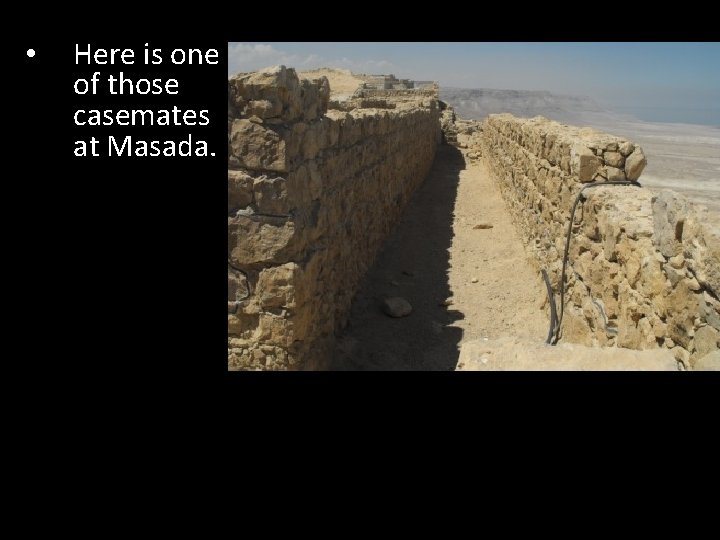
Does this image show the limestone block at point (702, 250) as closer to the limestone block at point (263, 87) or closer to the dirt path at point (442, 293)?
the dirt path at point (442, 293)

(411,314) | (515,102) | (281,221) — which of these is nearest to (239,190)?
(281,221)

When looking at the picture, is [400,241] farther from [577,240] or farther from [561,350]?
[561,350]

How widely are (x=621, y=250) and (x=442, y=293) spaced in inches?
103

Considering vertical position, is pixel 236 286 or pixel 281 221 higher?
pixel 281 221

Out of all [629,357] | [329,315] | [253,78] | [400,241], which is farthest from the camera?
[400,241]

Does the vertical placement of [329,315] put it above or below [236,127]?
below

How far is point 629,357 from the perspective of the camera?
2.64 m

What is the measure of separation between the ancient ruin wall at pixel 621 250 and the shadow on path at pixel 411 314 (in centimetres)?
118

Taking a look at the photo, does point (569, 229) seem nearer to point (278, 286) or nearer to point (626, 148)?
point (626, 148)

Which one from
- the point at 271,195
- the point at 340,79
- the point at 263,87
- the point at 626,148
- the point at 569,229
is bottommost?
the point at 569,229

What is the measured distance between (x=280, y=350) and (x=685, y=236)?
2.46 metres

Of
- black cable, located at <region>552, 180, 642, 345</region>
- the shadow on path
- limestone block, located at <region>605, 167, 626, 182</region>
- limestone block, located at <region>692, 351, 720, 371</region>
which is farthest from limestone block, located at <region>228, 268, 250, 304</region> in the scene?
limestone block, located at <region>605, 167, 626, 182</region>

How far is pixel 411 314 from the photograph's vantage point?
18.1ft
